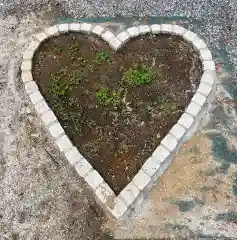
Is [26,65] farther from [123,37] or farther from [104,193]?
[104,193]

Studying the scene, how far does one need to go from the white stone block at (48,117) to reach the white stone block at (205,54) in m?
2.51

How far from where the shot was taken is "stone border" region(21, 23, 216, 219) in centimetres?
541

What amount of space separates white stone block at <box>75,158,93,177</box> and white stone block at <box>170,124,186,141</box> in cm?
126

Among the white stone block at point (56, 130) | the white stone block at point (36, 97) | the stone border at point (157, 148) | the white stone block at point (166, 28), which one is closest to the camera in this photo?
the stone border at point (157, 148)

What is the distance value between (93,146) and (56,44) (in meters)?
1.95

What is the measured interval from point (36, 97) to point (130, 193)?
202 cm

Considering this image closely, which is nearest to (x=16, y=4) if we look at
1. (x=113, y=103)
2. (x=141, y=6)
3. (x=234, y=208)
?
(x=141, y=6)

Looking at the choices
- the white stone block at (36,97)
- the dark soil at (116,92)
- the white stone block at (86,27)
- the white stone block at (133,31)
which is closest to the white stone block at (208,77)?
the dark soil at (116,92)

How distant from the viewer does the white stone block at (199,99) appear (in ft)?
20.0

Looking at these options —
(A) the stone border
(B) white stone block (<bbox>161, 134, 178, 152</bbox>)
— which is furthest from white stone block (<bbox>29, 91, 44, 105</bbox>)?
(B) white stone block (<bbox>161, 134, 178, 152</bbox>)

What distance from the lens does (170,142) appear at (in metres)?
5.77

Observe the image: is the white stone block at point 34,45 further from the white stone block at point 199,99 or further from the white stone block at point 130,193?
the white stone block at point 130,193

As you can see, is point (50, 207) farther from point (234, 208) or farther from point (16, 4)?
point (16, 4)

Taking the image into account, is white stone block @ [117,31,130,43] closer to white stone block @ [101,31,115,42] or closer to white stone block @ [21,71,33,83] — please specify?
white stone block @ [101,31,115,42]
